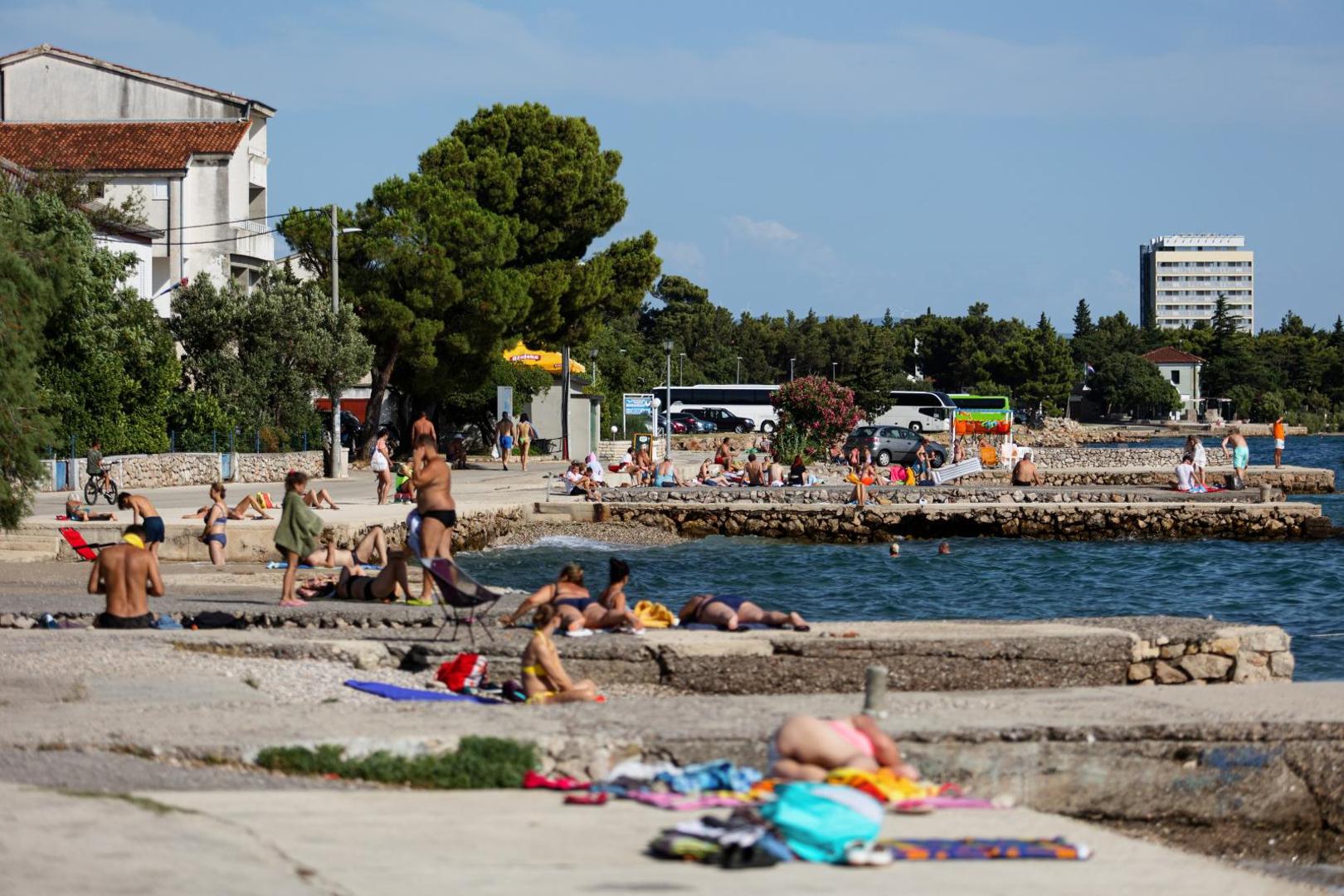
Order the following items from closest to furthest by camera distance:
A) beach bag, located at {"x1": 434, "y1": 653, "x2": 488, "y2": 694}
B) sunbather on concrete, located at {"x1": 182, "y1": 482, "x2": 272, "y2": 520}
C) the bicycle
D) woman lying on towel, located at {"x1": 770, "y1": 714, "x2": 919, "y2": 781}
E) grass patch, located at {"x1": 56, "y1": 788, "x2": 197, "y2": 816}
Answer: grass patch, located at {"x1": 56, "y1": 788, "x2": 197, "y2": 816}, woman lying on towel, located at {"x1": 770, "y1": 714, "x2": 919, "y2": 781}, beach bag, located at {"x1": 434, "y1": 653, "x2": 488, "y2": 694}, sunbather on concrete, located at {"x1": 182, "y1": 482, "x2": 272, "y2": 520}, the bicycle

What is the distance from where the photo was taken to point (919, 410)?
83.6 metres

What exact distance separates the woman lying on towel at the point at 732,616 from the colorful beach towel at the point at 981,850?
18.8 ft

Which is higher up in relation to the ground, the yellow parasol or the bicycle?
the yellow parasol

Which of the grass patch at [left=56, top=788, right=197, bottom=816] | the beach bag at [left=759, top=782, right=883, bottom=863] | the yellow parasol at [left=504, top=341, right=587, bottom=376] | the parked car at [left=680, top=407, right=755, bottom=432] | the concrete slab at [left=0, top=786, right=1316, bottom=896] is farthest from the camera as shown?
the parked car at [left=680, top=407, right=755, bottom=432]

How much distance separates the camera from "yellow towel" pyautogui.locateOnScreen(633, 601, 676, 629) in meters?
13.9

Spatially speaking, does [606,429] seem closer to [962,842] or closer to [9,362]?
[9,362]

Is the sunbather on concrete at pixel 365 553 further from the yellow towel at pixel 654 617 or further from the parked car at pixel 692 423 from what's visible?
the parked car at pixel 692 423

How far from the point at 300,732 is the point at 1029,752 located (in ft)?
14.0

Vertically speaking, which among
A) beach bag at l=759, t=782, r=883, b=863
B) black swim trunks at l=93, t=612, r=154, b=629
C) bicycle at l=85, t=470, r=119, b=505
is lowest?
beach bag at l=759, t=782, r=883, b=863

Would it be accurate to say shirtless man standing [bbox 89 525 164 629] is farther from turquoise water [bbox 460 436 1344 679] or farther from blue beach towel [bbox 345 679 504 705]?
turquoise water [bbox 460 436 1344 679]

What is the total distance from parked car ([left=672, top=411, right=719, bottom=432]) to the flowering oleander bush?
32.6m

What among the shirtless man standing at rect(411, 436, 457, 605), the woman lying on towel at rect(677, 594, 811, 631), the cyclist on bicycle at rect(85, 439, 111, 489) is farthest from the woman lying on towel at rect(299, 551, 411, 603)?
the cyclist on bicycle at rect(85, 439, 111, 489)

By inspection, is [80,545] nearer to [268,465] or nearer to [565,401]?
[268,465]

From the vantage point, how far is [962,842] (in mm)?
7520
